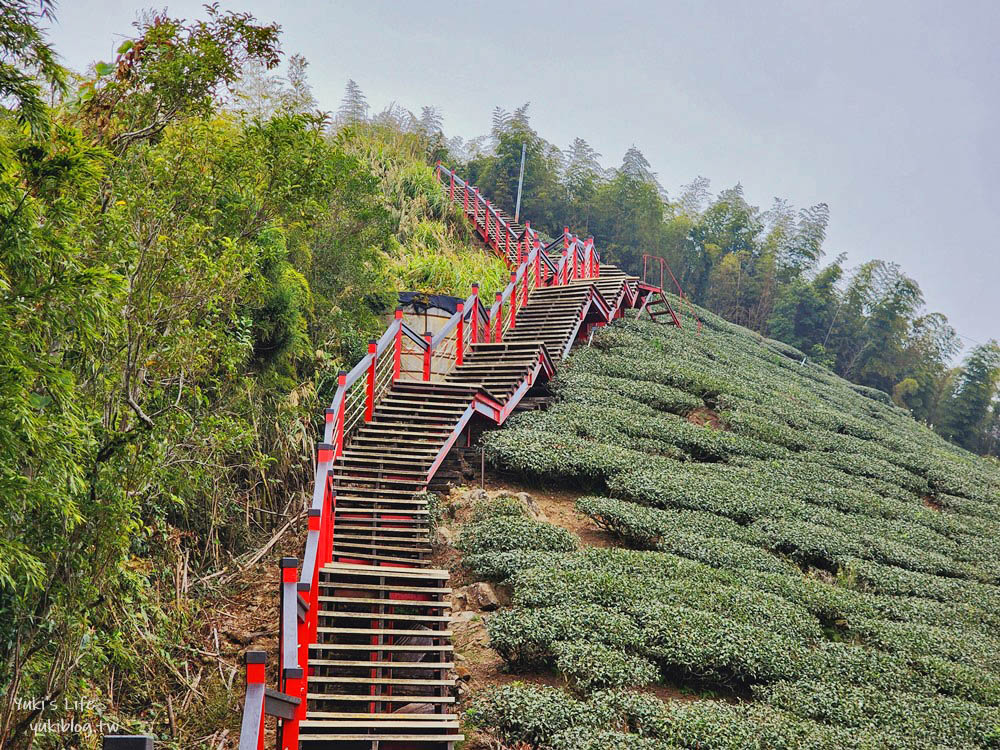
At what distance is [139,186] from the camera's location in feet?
20.6

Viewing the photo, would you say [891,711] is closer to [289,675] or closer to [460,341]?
[289,675]

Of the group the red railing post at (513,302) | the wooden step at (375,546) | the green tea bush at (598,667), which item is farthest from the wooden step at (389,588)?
the red railing post at (513,302)

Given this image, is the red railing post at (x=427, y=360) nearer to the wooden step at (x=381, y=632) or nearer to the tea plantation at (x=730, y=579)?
the tea plantation at (x=730, y=579)

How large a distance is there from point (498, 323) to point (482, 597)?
7.54 meters

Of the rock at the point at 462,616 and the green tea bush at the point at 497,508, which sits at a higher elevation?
the green tea bush at the point at 497,508

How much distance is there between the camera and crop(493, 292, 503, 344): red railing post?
47.8 feet

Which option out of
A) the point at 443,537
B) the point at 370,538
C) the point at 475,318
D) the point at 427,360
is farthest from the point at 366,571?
the point at 475,318

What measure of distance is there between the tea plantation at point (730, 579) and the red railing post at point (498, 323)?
4.77 ft

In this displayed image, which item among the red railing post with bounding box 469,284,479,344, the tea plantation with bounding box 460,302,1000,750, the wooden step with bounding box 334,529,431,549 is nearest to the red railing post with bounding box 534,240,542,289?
the tea plantation with bounding box 460,302,1000,750

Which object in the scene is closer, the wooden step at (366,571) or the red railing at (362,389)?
the red railing at (362,389)

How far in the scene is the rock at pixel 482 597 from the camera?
28.2 ft

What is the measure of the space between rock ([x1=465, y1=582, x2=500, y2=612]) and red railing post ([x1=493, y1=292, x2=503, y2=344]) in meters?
6.37

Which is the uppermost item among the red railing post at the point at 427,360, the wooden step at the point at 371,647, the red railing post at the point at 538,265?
the red railing post at the point at 538,265

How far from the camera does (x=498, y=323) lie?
1538 cm
